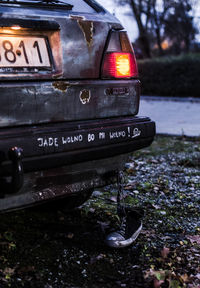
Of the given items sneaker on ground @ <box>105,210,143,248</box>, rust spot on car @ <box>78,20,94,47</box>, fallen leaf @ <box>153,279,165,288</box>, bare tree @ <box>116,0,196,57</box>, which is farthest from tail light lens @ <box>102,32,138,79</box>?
bare tree @ <box>116,0,196,57</box>

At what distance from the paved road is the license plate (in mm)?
5276

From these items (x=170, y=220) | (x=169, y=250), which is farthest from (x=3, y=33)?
(x=170, y=220)

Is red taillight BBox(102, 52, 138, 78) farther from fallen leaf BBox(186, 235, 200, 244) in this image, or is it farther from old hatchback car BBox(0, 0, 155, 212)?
fallen leaf BBox(186, 235, 200, 244)

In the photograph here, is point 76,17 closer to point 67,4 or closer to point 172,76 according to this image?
point 67,4

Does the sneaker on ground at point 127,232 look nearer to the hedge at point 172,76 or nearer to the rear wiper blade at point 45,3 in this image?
the rear wiper blade at point 45,3

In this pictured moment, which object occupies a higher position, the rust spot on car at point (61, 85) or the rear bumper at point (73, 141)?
the rust spot on car at point (61, 85)

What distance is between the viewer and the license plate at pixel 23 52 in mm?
2422

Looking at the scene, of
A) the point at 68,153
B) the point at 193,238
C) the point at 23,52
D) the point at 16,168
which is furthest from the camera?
the point at 193,238

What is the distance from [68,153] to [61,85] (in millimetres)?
403

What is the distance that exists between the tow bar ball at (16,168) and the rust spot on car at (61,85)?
495 mm

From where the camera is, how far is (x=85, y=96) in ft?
9.17

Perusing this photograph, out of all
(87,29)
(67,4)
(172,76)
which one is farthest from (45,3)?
(172,76)

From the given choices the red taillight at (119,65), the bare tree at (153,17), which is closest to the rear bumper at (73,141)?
the red taillight at (119,65)

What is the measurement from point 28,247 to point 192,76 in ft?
44.3
